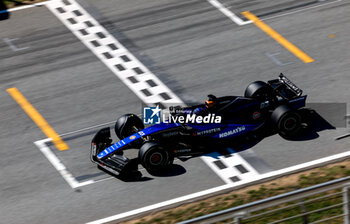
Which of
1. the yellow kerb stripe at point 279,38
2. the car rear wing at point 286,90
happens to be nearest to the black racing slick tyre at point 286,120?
the car rear wing at point 286,90

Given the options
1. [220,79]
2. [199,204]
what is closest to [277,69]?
[220,79]

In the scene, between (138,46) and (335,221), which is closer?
(335,221)

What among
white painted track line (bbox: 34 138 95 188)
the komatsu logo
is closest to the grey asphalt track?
white painted track line (bbox: 34 138 95 188)

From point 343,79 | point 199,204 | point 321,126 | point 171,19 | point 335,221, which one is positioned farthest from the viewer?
point 171,19

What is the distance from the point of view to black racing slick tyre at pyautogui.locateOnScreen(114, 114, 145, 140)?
15.2 meters

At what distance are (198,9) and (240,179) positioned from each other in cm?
977

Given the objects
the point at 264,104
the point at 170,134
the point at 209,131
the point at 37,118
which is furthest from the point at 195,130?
the point at 37,118

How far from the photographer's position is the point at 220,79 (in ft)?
60.5

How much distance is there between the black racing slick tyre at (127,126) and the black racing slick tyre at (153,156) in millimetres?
1182

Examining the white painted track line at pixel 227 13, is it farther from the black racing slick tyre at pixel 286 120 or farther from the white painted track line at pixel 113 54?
the black racing slick tyre at pixel 286 120

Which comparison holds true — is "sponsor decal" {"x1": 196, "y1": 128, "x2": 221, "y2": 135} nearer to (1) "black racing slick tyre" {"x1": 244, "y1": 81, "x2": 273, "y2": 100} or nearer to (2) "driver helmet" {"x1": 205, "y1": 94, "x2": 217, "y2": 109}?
(2) "driver helmet" {"x1": 205, "y1": 94, "x2": 217, "y2": 109}

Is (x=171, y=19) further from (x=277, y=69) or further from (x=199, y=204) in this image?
(x=199, y=204)

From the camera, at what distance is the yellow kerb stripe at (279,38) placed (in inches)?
752

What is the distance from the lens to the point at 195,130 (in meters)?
14.8
